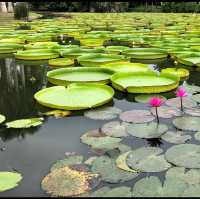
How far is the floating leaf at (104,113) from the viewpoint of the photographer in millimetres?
2744

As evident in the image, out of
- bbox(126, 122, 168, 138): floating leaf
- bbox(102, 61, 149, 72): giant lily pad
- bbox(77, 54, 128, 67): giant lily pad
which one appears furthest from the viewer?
bbox(77, 54, 128, 67): giant lily pad

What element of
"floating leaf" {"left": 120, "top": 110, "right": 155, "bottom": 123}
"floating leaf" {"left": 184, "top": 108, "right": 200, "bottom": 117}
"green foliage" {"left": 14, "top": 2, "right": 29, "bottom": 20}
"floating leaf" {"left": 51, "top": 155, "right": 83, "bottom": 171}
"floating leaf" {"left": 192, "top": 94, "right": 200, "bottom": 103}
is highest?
"green foliage" {"left": 14, "top": 2, "right": 29, "bottom": 20}

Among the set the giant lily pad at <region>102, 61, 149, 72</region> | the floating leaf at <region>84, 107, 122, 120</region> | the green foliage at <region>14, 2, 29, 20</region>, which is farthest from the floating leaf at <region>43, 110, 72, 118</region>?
the green foliage at <region>14, 2, 29, 20</region>

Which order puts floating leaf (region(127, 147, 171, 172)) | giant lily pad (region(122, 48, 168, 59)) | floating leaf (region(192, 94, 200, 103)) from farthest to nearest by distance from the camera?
giant lily pad (region(122, 48, 168, 59)), floating leaf (region(192, 94, 200, 103)), floating leaf (region(127, 147, 171, 172))

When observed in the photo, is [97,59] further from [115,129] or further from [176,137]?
[176,137]

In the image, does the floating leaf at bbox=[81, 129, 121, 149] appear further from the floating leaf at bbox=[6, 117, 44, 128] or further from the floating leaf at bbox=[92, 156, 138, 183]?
the floating leaf at bbox=[6, 117, 44, 128]

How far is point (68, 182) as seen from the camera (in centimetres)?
178

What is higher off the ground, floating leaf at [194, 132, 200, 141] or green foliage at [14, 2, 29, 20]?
green foliage at [14, 2, 29, 20]

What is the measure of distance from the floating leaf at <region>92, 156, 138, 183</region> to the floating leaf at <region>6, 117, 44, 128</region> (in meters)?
0.81

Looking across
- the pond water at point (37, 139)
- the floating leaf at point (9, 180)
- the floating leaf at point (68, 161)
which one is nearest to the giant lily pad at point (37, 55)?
the pond water at point (37, 139)

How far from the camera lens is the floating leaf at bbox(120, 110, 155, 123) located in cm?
260

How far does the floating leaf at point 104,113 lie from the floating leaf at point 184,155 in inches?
30.0

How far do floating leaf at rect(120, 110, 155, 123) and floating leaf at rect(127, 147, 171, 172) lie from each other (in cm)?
49

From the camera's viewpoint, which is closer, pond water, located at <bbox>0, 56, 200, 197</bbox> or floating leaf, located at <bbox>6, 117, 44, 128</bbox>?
pond water, located at <bbox>0, 56, 200, 197</bbox>
